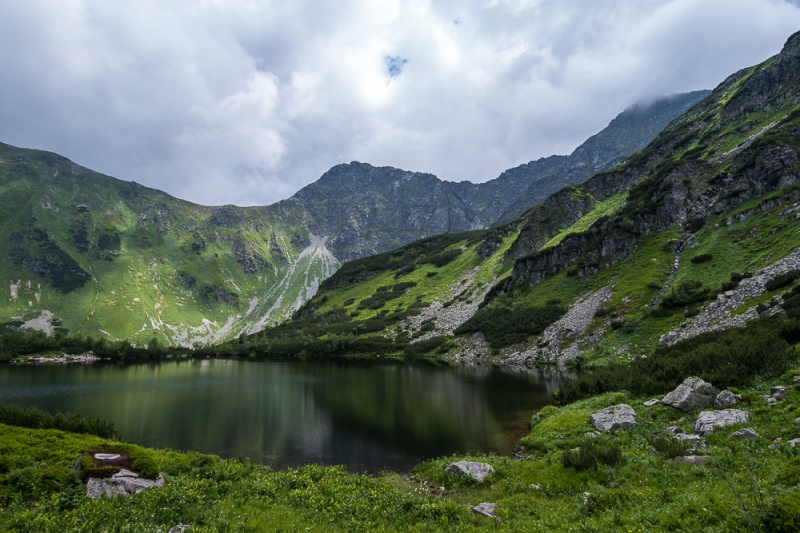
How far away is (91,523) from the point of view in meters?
10.7

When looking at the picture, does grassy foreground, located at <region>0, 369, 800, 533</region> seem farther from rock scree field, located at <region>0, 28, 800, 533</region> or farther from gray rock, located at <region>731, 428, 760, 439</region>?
gray rock, located at <region>731, 428, 760, 439</region>

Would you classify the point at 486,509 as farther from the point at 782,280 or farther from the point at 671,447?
the point at 782,280

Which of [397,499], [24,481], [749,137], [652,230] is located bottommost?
[397,499]

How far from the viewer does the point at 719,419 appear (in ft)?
64.0

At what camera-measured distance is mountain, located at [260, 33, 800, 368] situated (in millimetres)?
63812

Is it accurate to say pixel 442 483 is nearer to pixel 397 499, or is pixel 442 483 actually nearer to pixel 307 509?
pixel 397 499

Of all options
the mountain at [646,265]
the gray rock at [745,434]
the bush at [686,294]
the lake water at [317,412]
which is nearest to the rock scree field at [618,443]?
the gray rock at [745,434]

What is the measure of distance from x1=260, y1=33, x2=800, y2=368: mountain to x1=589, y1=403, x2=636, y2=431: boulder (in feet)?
83.0

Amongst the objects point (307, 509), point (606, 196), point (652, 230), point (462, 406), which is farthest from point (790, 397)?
point (606, 196)

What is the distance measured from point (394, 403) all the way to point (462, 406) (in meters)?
9.09

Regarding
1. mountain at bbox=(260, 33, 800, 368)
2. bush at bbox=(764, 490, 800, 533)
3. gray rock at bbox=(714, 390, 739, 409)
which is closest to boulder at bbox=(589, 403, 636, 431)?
gray rock at bbox=(714, 390, 739, 409)

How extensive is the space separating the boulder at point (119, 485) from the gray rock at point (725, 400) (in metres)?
30.7

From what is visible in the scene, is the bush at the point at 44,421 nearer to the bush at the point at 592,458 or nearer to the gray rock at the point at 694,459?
the bush at the point at 592,458

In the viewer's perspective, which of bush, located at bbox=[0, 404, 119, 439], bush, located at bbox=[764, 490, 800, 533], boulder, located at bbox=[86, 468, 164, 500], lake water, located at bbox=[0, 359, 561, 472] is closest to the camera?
bush, located at bbox=[764, 490, 800, 533]
